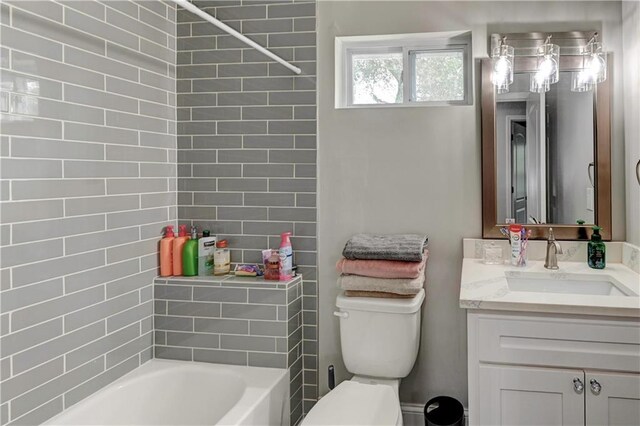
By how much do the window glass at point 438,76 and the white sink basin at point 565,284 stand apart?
96 centimetres

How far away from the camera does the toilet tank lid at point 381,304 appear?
2365mm

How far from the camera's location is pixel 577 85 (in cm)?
245

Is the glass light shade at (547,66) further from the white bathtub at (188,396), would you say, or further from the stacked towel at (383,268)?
the white bathtub at (188,396)

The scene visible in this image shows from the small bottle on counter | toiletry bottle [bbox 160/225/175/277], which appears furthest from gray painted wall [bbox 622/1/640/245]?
toiletry bottle [bbox 160/225/175/277]

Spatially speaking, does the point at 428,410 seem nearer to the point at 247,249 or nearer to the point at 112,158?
the point at 247,249

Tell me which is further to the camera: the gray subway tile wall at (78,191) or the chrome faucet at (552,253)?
the chrome faucet at (552,253)

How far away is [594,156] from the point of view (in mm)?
2449

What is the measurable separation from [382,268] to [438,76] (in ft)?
3.50

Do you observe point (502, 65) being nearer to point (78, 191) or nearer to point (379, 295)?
point (379, 295)

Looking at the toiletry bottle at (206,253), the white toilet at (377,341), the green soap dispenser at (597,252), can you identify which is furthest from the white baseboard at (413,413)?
the toiletry bottle at (206,253)

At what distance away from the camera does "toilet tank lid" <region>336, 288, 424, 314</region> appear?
237cm

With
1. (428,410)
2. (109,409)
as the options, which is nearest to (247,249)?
(109,409)

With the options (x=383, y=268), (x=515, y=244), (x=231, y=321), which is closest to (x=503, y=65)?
(x=515, y=244)

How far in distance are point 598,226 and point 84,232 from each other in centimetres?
226
